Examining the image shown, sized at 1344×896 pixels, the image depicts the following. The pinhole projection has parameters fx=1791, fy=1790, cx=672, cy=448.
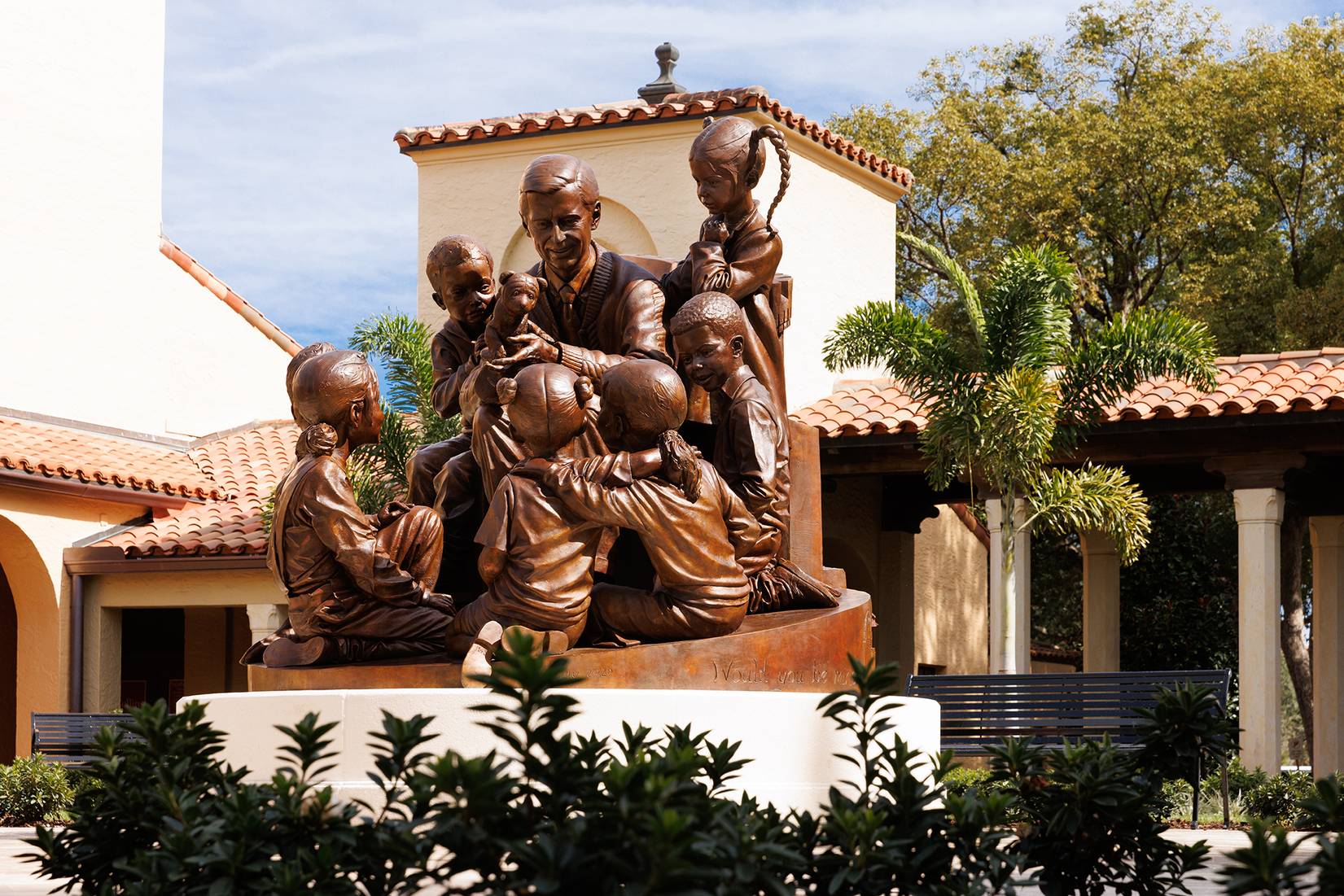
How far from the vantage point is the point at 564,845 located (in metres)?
3.01

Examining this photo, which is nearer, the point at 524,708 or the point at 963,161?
the point at 524,708

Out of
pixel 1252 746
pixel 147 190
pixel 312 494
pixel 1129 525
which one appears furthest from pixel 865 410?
pixel 312 494

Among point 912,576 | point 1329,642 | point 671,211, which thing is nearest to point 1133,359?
point 1329,642

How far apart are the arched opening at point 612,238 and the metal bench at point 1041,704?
8.40m

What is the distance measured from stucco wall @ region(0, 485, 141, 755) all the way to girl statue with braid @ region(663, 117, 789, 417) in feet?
41.8

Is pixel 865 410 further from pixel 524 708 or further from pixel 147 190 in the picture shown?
pixel 524 708

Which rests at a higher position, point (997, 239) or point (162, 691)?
point (997, 239)

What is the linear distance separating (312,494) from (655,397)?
1158 millimetres

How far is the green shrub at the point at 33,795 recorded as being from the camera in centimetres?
1306

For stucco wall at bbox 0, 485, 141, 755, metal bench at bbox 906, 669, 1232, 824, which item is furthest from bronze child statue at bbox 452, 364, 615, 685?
stucco wall at bbox 0, 485, 141, 755

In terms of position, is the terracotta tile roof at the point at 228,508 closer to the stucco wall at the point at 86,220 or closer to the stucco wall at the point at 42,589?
the stucco wall at the point at 42,589

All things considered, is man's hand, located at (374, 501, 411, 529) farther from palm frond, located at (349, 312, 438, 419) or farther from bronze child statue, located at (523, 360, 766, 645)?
palm frond, located at (349, 312, 438, 419)

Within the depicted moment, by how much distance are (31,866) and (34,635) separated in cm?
1097

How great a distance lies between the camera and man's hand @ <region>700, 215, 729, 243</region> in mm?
6203
